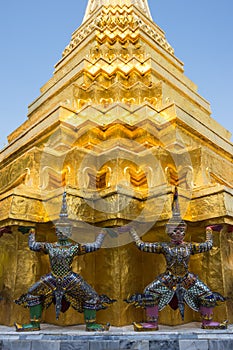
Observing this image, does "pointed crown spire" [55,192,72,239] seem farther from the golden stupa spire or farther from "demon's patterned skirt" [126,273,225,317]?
the golden stupa spire

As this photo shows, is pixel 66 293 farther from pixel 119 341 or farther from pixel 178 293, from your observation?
pixel 178 293

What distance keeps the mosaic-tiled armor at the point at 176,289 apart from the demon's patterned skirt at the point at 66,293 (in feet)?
2.09

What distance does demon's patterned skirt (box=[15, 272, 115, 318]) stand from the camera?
16.7 ft

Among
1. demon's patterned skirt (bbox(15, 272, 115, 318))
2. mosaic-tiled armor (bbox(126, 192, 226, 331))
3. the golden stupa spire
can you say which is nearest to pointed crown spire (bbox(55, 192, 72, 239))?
demon's patterned skirt (bbox(15, 272, 115, 318))

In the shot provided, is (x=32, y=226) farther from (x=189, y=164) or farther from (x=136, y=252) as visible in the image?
(x=189, y=164)

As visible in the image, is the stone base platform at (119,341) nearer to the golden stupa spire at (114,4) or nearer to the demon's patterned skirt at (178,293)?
the demon's patterned skirt at (178,293)

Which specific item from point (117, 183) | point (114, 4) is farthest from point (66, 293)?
point (114, 4)

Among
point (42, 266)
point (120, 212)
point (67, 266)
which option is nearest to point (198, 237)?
point (120, 212)

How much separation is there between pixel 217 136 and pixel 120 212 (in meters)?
6.00

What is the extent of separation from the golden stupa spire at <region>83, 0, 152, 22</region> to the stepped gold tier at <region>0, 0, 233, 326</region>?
5.88 m

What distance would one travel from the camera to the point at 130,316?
19.0 ft

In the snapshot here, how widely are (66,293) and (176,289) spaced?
1.93m

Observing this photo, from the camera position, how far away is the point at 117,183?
6820 mm

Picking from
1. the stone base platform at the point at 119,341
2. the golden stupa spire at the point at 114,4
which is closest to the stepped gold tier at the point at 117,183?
the stone base platform at the point at 119,341
